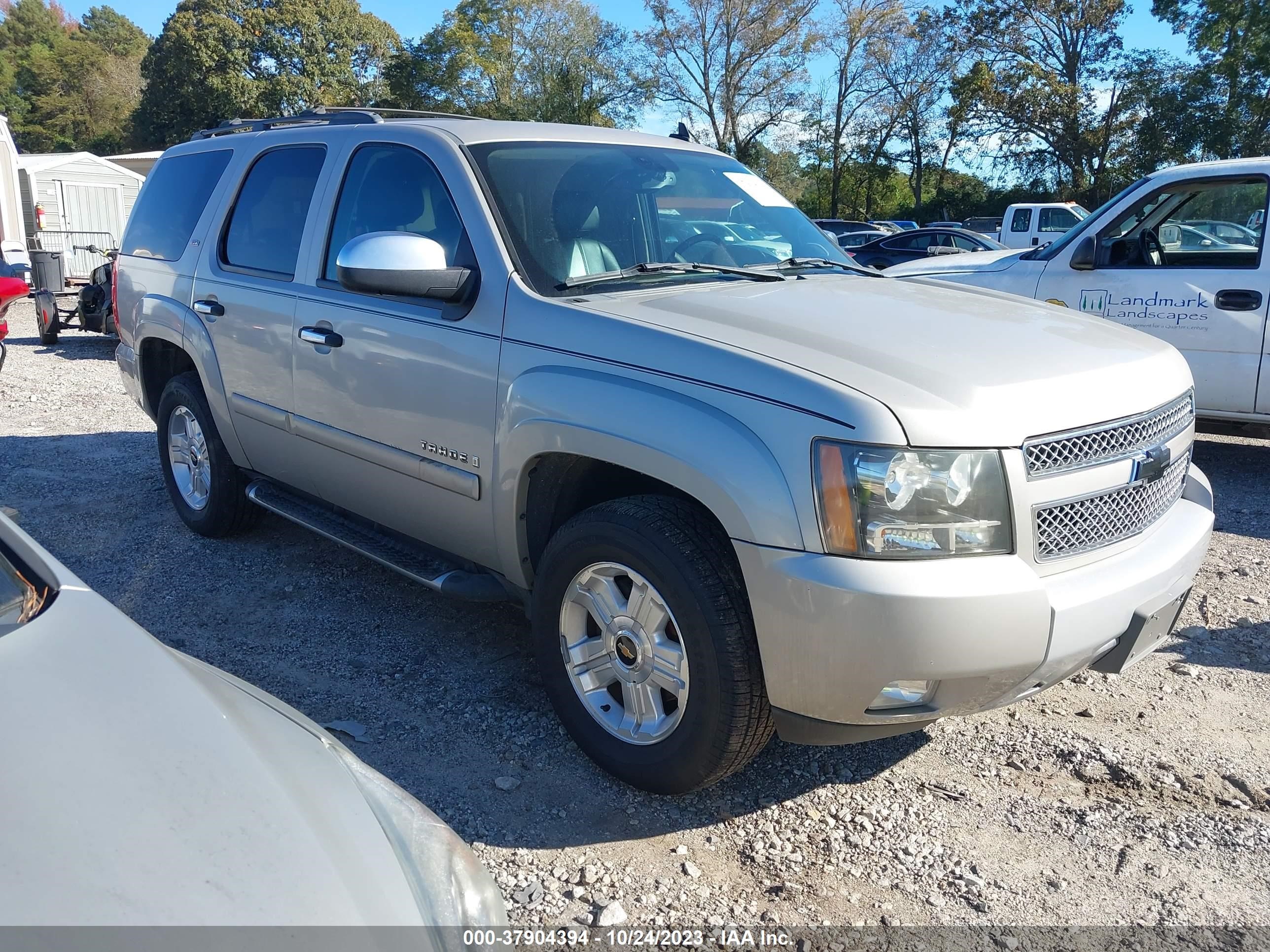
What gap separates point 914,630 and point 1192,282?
16.0 ft

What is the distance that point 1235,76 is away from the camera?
108 ft

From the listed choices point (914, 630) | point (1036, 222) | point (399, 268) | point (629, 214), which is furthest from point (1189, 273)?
point (1036, 222)

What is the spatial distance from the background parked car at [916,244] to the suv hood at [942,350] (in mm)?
15777

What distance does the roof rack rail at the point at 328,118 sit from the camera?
14.2ft

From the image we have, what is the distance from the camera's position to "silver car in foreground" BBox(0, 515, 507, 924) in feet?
4.32

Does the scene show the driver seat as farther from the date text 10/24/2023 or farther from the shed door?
the shed door

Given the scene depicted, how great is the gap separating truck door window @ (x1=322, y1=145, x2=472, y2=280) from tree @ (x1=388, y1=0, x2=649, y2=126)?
42.9 meters

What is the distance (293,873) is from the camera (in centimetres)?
141

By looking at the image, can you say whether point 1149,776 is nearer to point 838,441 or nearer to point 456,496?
point 838,441

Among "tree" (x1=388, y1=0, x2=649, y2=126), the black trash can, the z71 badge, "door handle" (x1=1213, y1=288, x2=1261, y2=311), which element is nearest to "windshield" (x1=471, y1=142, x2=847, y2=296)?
the z71 badge

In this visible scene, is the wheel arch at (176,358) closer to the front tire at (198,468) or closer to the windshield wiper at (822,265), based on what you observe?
the front tire at (198,468)

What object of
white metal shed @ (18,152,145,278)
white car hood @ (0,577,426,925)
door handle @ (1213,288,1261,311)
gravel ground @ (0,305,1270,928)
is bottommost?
gravel ground @ (0,305,1270,928)

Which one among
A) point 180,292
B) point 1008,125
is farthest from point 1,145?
point 1008,125

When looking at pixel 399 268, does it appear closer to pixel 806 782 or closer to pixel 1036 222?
pixel 806 782
